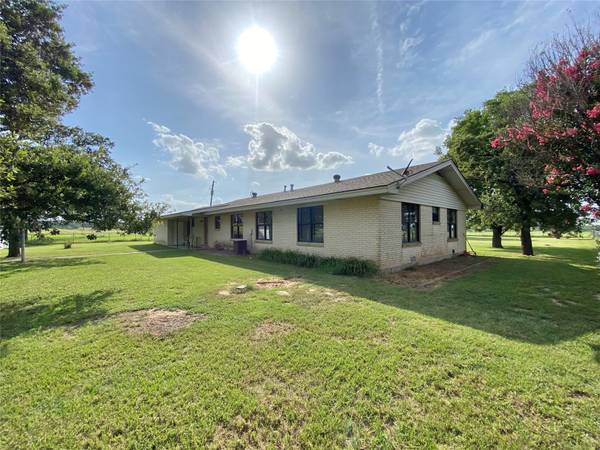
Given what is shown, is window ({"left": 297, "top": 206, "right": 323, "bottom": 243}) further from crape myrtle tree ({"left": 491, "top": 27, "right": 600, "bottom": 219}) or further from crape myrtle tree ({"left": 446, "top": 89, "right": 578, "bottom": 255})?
crape myrtle tree ({"left": 446, "top": 89, "right": 578, "bottom": 255})

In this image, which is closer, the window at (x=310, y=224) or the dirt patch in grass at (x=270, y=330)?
the dirt patch in grass at (x=270, y=330)

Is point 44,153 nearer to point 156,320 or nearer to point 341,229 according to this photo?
point 156,320

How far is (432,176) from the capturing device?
11.1 m

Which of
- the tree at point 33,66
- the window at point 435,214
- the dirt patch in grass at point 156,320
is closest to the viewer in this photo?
the dirt patch in grass at point 156,320

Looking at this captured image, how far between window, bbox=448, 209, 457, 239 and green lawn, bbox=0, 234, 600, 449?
7.73 m

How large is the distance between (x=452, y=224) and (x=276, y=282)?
34.9 feet

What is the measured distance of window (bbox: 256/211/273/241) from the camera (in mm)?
13375

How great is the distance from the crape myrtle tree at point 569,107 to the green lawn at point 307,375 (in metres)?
4.11

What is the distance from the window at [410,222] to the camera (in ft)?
32.4

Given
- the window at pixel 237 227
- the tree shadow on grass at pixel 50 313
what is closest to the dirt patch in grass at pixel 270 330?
the tree shadow on grass at pixel 50 313

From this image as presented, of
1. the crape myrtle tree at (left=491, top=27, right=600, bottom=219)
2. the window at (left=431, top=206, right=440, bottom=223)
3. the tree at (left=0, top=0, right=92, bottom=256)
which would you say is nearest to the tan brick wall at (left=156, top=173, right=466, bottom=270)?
the window at (left=431, top=206, right=440, bottom=223)

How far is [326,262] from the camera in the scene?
9.69m

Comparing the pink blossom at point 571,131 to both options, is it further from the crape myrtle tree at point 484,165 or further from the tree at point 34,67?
the tree at point 34,67

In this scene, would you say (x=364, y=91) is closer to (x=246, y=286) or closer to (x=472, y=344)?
(x=246, y=286)
